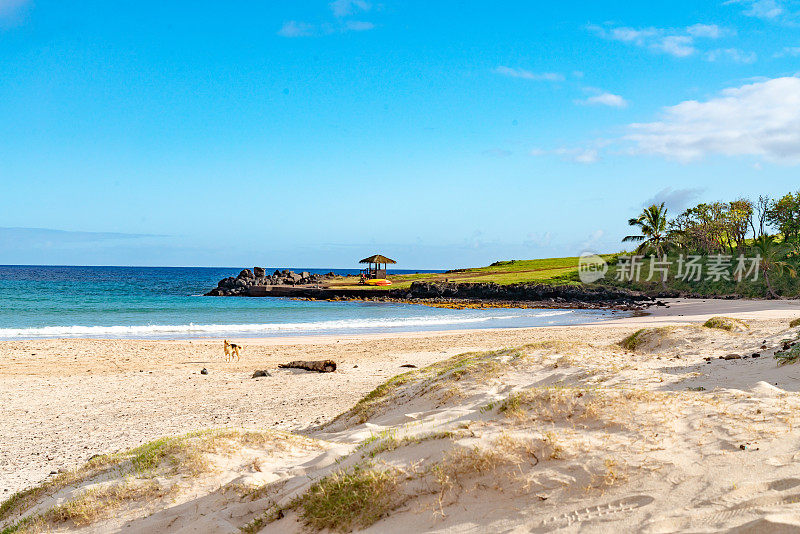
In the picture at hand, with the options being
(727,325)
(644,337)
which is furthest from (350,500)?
(727,325)

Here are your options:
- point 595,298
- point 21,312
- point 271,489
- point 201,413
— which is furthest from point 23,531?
point 595,298

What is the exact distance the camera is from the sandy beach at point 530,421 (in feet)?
13.1

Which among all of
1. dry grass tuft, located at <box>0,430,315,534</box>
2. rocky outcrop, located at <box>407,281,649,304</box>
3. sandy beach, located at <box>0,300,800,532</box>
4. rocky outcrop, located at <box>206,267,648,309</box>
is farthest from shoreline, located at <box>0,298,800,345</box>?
dry grass tuft, located at <box>0,430,315,534</box>

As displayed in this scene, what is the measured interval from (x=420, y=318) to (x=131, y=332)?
835 inches

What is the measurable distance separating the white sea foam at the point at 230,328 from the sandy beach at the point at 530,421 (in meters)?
11.7

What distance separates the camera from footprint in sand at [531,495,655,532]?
3.81 meters

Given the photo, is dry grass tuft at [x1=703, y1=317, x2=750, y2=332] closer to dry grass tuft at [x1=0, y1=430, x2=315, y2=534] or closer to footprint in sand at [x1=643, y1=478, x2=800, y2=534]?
footprint in sand at [x1=643, y1=478, x2=800, y2=534]

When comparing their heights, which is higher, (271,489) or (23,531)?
(271,489)

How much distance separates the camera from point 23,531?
542 centimetres

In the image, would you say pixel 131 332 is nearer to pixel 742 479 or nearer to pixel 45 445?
pixel 45 445
